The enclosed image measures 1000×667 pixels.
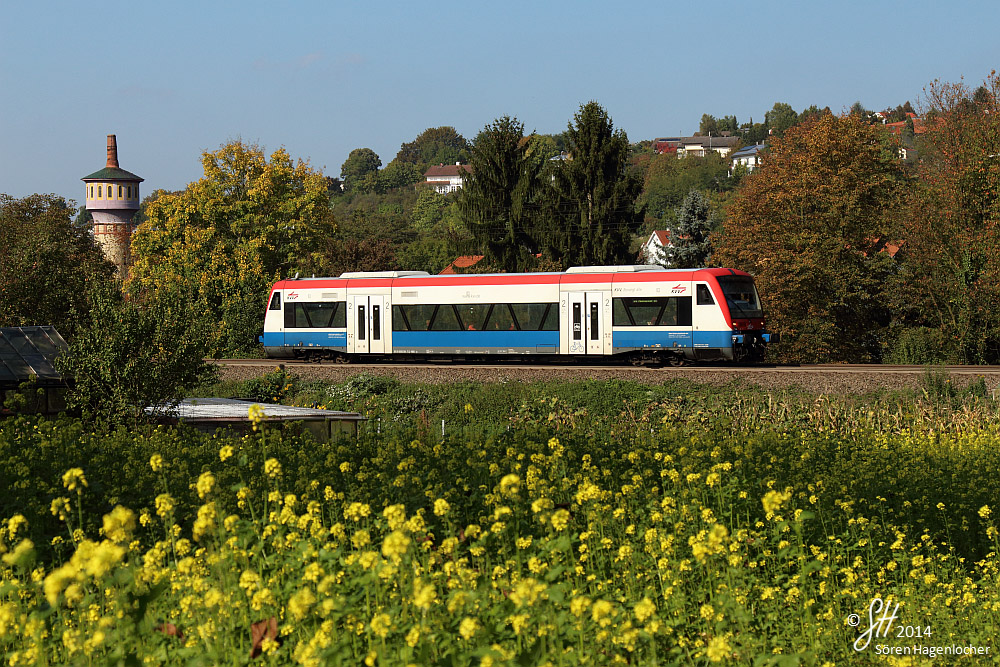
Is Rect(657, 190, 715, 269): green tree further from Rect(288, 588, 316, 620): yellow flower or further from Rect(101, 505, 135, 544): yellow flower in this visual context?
Rect(288, 588, 316, 620): yellow flower

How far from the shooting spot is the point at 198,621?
520 centimetres

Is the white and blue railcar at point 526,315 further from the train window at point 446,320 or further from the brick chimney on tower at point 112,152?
the brick chimney on tower at point 112,152

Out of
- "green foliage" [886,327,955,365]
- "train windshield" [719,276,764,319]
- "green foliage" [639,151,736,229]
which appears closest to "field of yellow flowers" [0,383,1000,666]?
"train windshield" [719,276,764,319]

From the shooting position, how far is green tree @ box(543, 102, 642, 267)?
172 ft

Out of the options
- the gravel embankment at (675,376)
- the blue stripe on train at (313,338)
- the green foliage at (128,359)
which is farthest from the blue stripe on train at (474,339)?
the green foliage at (128,359)

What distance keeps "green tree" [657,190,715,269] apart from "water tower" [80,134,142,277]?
184 feet

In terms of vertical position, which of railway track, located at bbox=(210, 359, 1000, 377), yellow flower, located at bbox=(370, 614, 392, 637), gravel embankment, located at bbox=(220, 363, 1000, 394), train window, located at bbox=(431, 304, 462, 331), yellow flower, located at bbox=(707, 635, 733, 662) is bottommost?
gravel embankment, located at bbox=(220, 363, 1000, 394)

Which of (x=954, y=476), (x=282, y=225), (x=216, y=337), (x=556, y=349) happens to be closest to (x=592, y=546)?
(x=954, y=476)

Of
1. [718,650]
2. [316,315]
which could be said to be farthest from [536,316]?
[718,650]

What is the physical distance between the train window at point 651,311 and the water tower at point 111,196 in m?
71.7

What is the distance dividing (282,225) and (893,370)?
31325 mm

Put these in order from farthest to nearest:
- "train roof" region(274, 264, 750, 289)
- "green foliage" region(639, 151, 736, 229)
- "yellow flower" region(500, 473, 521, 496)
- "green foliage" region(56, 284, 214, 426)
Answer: "green foliage" region(639, 151, 736, 229) → "train roof" region(274, 264, 750, 289) → "green foliage" region(56, 284, 214, 426) → "yellow flower" region(500, 473, 521, 496)

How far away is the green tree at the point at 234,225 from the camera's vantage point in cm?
4769

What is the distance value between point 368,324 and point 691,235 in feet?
82.8
